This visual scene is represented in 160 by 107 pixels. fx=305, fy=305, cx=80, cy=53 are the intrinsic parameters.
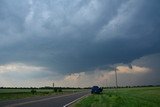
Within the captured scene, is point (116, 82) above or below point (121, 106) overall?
above

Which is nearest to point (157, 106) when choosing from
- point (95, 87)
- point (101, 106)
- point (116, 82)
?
point (101, 106)

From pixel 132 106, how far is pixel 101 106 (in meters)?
3.02

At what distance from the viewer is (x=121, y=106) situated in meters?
26.3

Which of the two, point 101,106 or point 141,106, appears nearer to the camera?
point 141,106

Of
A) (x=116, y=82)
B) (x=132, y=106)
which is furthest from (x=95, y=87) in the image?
(x=132, y=106)

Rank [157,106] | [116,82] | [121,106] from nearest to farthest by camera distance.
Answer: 1. [157,106]
2. [121,106]
3. [116,82]

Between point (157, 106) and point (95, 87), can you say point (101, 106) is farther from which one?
point (95, 87)

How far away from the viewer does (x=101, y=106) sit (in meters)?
27.2

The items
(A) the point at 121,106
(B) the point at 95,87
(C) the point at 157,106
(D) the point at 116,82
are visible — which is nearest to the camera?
(C) the point at 157,106

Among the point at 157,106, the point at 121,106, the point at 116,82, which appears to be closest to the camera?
the point at 157,106

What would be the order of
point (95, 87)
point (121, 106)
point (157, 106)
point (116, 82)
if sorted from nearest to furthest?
1. point (157, 106)
2. point (121, 106)
3. point (95, 87)
4. point (116, 82)

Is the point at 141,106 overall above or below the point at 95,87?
below

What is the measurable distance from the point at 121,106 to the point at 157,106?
3.29 m

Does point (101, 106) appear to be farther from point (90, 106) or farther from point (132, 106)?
point (132, 106)
